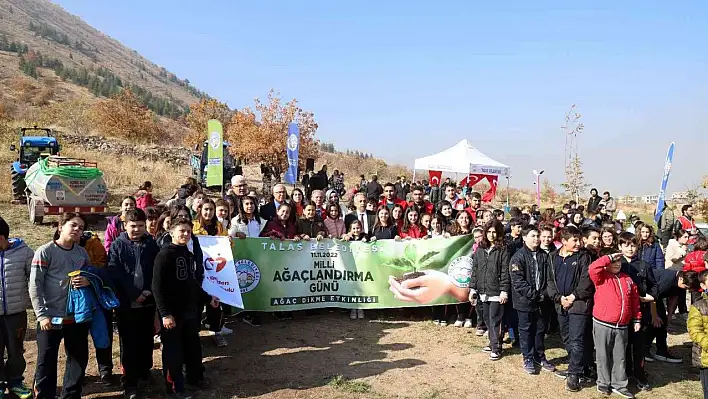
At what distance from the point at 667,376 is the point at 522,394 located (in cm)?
211

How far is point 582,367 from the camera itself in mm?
5465

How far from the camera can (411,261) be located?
7.66 metres

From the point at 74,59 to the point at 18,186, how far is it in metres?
117

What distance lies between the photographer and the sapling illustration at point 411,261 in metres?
7.63

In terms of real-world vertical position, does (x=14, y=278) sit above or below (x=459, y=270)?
above

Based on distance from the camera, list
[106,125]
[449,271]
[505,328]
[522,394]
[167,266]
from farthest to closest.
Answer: [106,125] < [449,271] < [505,328] < [522,394] < [167,266]

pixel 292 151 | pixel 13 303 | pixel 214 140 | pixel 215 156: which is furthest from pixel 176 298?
pixel 292 151

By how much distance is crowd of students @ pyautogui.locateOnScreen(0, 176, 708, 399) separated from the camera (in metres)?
4.46

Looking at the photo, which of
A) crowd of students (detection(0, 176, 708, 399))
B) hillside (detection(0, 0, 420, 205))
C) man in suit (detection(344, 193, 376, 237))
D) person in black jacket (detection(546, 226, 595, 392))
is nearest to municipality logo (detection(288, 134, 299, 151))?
man in suit (detection(344, 193, 376, 237))

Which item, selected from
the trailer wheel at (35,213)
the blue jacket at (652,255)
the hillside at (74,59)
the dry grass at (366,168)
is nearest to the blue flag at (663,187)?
the blue jacket at (652,255)

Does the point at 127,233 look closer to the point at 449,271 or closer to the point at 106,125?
the point at 449,271

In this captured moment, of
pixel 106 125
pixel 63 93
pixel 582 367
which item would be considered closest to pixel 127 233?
pixel 582 367

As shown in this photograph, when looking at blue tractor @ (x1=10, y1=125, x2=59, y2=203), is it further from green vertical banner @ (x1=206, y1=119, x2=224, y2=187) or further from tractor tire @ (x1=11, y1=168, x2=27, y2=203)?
green vertical banner @ (x1=206, y1=119, x2=224, y2=187)

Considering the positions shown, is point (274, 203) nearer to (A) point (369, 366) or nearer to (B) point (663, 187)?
(A) point (369, 366)
